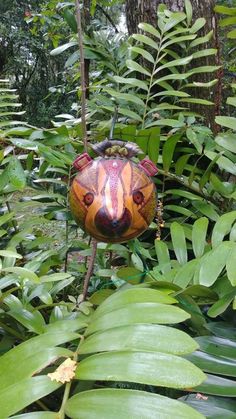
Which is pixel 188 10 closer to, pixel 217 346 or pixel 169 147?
pixel 169 147

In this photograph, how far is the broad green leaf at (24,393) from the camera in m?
0.30

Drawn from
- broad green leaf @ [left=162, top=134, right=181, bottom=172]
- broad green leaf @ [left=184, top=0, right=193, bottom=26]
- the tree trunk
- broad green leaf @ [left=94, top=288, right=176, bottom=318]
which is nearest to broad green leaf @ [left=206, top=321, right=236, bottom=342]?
broad green leaf @ [left=94, top=288, right=176, bottom=318]

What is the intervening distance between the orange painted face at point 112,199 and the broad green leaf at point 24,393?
0.23 m

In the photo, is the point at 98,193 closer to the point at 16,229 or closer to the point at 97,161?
the point at 97,161

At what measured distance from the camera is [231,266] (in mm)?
485

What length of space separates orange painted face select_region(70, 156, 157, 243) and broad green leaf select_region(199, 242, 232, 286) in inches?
3.9

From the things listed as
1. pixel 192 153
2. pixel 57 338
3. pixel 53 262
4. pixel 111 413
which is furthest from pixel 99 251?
pixel 111 413

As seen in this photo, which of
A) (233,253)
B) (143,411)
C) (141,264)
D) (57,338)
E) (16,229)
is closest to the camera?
(143,411)

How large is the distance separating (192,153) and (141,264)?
320mm

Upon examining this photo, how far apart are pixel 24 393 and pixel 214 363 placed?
244mm

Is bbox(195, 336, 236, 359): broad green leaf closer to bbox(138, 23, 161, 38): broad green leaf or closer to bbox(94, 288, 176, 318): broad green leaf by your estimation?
bbox(94, 288, 176, 318): broad green leaf

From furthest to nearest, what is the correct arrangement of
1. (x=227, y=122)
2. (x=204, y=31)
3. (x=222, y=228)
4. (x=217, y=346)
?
(x=204, y=31), (x=227, y=122), (x=222, y=228), (x=217, y=346)

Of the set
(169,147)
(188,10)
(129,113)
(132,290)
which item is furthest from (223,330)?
(188,10)

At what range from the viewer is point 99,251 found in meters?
0.84
